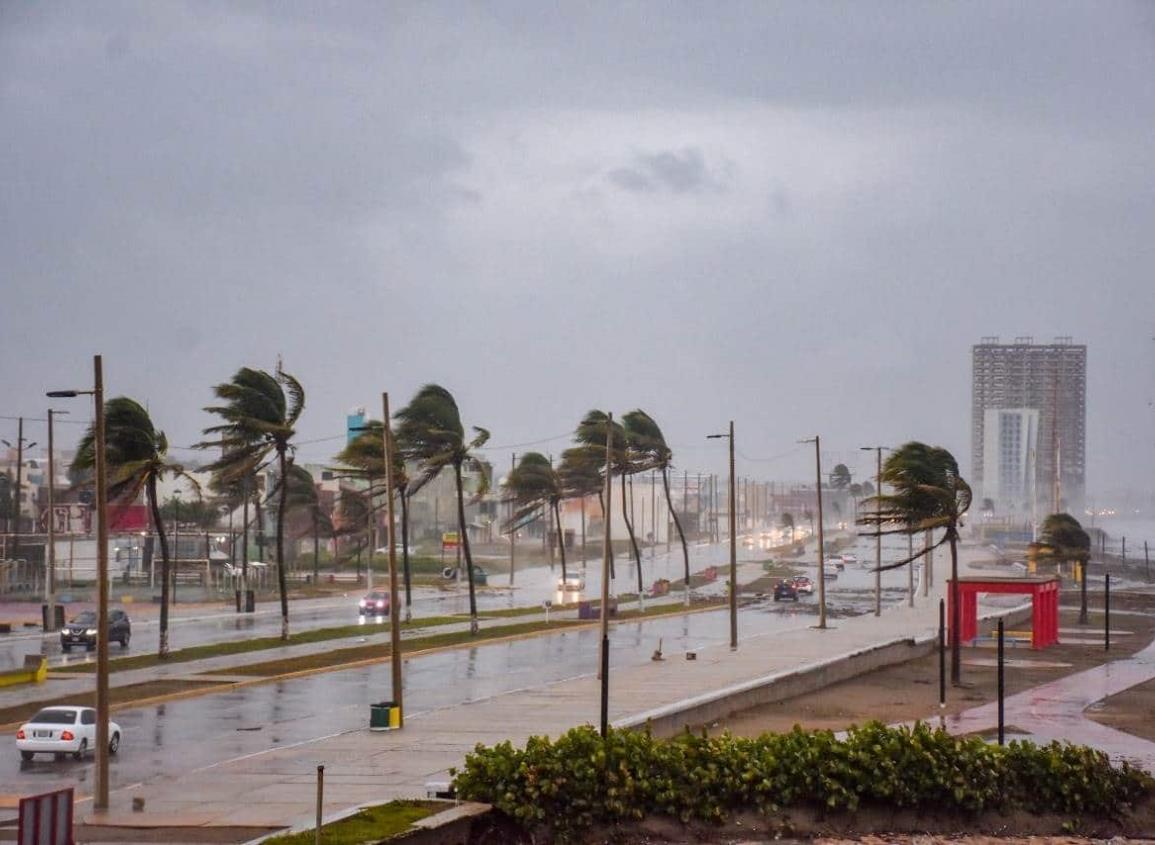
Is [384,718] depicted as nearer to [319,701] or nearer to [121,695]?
[319,701]

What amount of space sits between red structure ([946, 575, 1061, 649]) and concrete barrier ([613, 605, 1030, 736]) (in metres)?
2.04

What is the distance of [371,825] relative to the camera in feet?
73.3

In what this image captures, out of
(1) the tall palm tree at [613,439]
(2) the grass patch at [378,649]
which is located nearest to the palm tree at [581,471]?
(1) the tall palm tree at [613,439]

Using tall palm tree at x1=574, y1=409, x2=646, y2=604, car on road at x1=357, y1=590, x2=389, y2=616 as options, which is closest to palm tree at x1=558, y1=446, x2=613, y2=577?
tall palm tree at x1=574, y1=409, x2=646, y2=604

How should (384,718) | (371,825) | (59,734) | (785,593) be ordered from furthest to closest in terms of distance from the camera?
(785,593) → (384,718) → (59,734) → (371,825)

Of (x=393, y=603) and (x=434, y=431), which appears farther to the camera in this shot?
(x=434, y=431)

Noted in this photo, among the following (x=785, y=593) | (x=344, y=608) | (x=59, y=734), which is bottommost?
(x=785, y=593)

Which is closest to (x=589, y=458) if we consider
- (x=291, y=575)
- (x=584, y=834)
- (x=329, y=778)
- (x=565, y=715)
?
(x=291, y=575)

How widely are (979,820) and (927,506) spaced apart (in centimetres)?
3098

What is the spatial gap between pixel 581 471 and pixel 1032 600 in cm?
5302

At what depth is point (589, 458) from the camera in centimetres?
11106

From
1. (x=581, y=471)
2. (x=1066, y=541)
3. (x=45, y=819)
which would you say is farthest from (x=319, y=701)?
(x=581, y=471)

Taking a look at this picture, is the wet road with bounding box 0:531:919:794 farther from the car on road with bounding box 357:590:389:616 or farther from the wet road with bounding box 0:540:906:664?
the car on road with bounding box 357:590:389:616

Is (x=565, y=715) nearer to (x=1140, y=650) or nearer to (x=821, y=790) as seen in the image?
(x=821, y=790)
